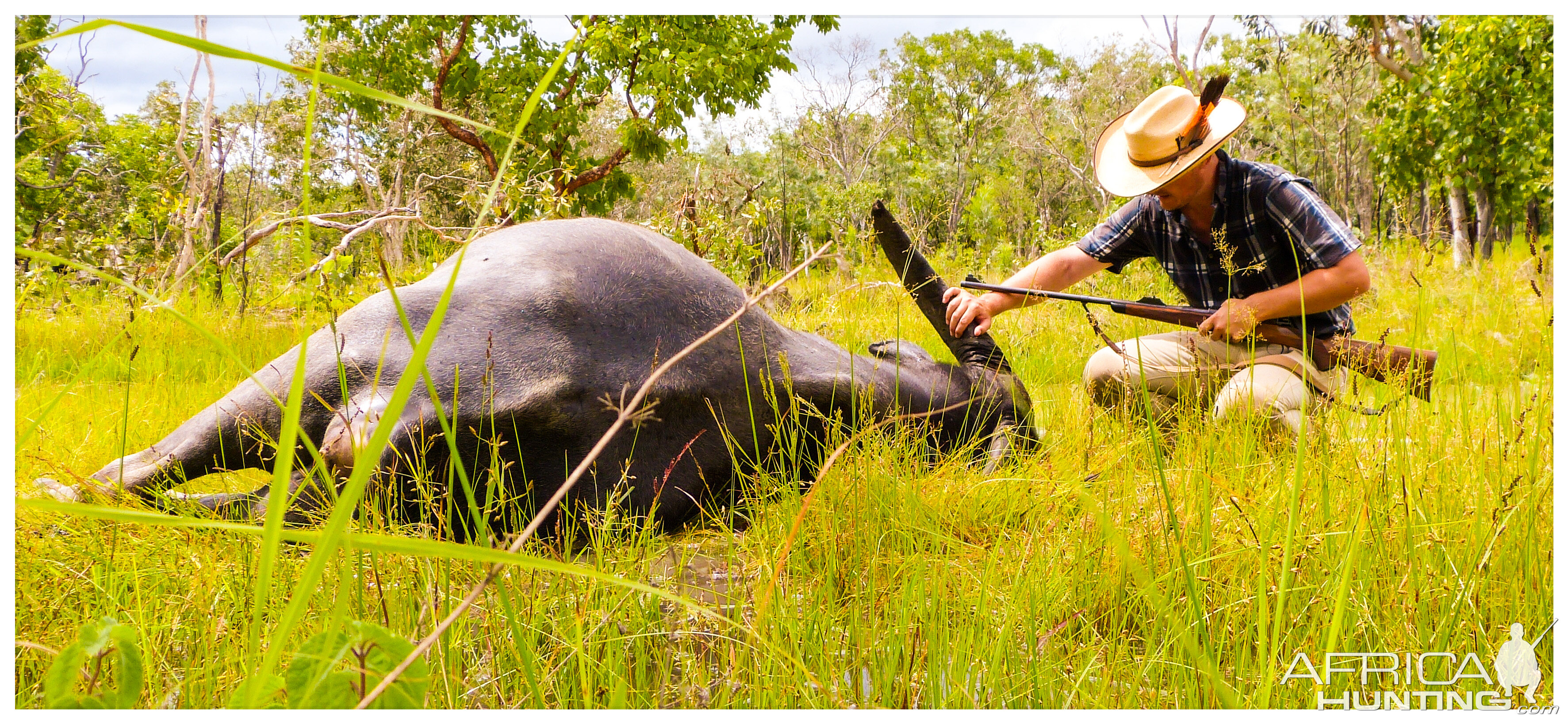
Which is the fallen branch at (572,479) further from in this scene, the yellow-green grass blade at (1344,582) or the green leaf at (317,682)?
the yellow-green grass blade at (1344,582)

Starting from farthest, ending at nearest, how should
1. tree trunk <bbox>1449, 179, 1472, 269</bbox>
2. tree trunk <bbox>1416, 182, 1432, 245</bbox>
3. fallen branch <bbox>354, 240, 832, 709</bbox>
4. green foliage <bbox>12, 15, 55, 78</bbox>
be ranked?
tree trunk <bbox>1449, 179, 1472, 269</bbox>
tree trunk <bbox>1416, 182, 1432, 245</bbox>
green foliage <bbox>12, 15, 55, 78</bbox>
fallen branch <bbox>354, 240, 832, 709</bbox>

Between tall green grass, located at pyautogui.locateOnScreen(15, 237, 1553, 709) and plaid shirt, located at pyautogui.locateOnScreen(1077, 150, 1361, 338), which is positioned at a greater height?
plaid shirt, located at pyautogui.locateOnScreen(1077, 150, 1361, 338)

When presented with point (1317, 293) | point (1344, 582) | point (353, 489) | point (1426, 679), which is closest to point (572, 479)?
point (353, 489)

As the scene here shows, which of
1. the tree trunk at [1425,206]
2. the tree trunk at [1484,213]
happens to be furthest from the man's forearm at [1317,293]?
the tree trunk at [1484,213]

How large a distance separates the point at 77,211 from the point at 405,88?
8860 millimetres

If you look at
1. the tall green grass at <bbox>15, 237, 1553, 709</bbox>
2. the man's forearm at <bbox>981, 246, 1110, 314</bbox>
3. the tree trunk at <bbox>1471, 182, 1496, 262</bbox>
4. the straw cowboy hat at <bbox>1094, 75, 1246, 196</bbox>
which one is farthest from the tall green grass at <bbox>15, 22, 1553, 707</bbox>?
the tree trunk at <bbox>1471, 182, 1496, 262</bbox>

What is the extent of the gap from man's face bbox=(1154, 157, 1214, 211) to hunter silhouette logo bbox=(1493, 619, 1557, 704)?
1778 mm

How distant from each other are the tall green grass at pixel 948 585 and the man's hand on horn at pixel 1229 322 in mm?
519

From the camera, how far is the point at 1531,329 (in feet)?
14.2

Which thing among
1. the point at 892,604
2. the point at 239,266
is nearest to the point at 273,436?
the point at 892,604

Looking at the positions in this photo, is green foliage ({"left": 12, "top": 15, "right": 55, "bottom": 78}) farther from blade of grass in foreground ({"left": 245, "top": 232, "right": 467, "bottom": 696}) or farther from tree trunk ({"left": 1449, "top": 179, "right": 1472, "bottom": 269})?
tree trunk ({"left": 1449, "top": 179, "right": 1472, "bottom": 269})

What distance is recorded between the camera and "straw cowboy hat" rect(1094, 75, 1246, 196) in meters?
2.77

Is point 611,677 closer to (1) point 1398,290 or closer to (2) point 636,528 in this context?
(2) point 636,528

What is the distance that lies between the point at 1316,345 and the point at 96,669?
3.61 metres
